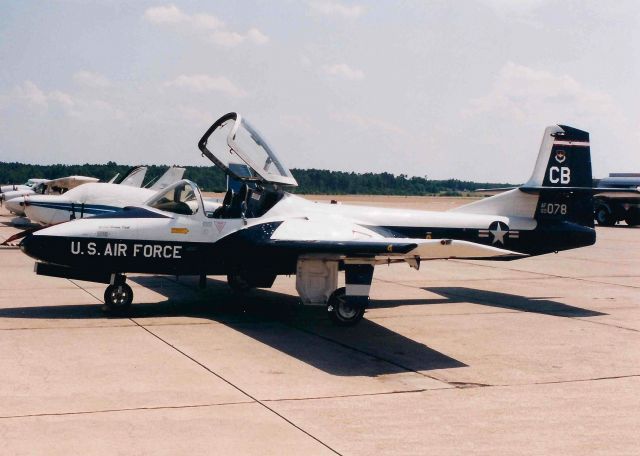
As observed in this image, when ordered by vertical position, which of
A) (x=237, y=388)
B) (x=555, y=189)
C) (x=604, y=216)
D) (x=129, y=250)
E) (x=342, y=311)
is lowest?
(x=237, y=388)

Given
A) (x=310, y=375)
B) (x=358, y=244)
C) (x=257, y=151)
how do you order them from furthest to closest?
(x=257, y=151) < (x=358, y=244) < (x=310, y=375)

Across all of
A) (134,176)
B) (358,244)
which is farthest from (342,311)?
(134,176)

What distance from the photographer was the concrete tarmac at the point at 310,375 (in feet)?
19.3

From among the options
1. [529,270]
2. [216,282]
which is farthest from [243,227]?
[529,270]

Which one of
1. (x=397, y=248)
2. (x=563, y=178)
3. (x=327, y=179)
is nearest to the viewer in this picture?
(x=397, y=248)

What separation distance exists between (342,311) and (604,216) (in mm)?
33386

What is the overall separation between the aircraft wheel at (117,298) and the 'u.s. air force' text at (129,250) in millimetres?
603

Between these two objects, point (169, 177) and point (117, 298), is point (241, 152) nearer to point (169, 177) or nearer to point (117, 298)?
point (117, 298)

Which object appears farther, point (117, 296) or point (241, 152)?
point (241, 152)

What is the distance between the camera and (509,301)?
1394 centimetres

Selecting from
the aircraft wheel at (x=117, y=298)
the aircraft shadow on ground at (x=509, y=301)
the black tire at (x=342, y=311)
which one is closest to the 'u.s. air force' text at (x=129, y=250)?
the aircraft wheel at (x=117, y=298)

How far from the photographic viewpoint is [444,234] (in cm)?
1340

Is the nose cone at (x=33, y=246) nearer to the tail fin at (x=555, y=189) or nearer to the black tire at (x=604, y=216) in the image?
the tail fin at (x=555, y=189)

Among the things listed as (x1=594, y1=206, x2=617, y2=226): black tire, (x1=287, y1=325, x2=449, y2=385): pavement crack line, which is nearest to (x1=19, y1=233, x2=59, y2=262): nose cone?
(x1=287, y1=325, x2=449, y2=385): pavement crack line
